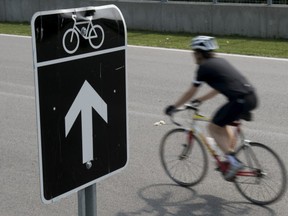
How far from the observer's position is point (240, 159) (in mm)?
6371

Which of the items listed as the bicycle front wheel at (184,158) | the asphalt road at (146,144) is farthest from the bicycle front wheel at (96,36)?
the bicycle front wheel at (184,158)

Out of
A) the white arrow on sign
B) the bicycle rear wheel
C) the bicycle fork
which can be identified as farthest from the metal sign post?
the bicycle fork

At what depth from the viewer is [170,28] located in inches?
789

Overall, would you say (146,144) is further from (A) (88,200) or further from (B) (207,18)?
(B) (207,18)

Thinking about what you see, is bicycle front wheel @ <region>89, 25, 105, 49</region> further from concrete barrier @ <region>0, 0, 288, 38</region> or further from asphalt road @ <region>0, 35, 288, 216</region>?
concrete barrier @ <region>0, 0, 288, 38</region>

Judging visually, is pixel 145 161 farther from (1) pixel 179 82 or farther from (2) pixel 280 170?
(1) pixel 179 82

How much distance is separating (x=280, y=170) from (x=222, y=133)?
69 cm

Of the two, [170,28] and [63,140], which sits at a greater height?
[63,140]

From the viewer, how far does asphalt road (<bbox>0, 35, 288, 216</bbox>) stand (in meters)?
6.36

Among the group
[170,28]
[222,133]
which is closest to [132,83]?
[222,133]

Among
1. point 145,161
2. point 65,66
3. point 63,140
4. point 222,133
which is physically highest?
point 65,66

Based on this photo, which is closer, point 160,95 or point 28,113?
point 28,113

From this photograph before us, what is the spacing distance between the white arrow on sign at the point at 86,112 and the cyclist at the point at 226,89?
350 cm

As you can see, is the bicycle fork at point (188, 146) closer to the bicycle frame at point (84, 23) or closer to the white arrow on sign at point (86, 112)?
the white arrow on sign at point (86, 112)
